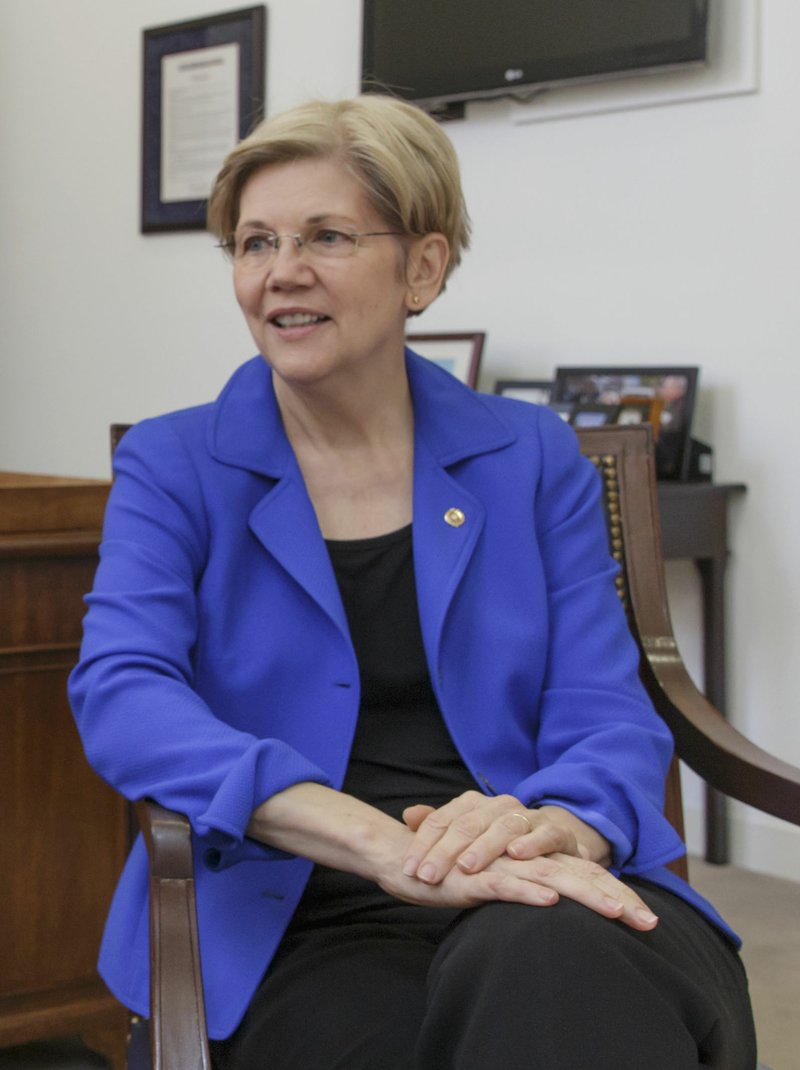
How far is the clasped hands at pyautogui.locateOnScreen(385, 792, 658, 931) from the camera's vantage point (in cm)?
134

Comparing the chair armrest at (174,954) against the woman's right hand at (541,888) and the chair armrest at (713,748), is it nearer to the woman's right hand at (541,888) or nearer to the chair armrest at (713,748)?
the woman's right hand at (541,888)

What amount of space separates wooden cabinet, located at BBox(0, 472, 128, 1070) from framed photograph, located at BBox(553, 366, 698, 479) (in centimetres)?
161

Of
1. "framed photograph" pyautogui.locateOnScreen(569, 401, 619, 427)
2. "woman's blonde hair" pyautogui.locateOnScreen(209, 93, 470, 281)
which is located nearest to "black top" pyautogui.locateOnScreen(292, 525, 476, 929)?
"woman's blonde hair" pyautogui.locateOnScreen(209, 93, 470, 281)

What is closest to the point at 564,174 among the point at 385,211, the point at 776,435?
the point at 776,435

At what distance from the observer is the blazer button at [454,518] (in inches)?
70.5

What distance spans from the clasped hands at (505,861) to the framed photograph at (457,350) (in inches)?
99.9

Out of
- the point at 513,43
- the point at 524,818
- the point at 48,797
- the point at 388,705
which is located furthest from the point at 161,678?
the point at 513,43

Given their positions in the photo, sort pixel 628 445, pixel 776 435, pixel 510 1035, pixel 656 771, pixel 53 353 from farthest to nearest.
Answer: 1. pixel 53 353
2. pixel 776 435
3. pixel 628 445
4. pixel 656 771
5. pixel 510 1035

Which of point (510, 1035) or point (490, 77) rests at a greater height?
point (490, 77)

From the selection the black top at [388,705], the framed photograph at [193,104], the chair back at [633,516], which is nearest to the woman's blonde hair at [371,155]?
the black top at [388,705]

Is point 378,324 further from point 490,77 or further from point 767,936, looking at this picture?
point 490,77

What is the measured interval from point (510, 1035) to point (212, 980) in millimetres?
410

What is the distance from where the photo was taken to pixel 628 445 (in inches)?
87.8

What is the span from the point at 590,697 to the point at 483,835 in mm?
343
